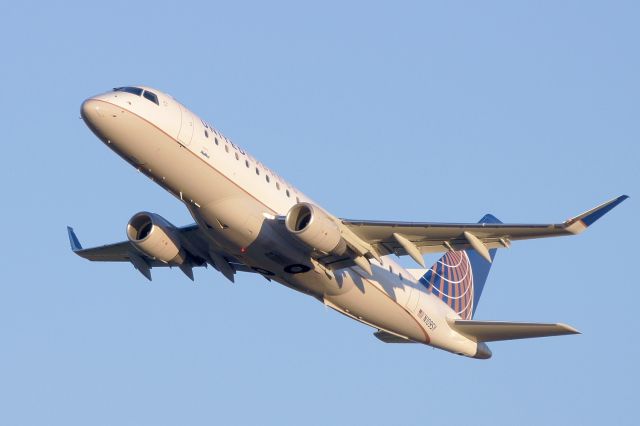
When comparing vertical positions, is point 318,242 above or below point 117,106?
below

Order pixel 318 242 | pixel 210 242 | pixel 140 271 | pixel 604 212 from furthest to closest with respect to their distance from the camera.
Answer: pixel 140 271 → pixel 210 242 → pixel 318 242 → pixel 604 212

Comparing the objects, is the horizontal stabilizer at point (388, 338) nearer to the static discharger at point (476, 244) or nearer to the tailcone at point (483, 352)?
the tailcone at point (483, 352)

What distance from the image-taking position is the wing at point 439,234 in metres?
38.2

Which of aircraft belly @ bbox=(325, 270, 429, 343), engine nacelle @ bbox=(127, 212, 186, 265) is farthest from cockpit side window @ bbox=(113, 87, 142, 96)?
aircraft belly @ bbox=(325, 270, 429, 343)

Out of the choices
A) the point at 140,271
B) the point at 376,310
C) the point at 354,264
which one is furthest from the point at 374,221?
the point at 140,271

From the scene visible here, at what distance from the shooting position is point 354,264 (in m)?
40.1

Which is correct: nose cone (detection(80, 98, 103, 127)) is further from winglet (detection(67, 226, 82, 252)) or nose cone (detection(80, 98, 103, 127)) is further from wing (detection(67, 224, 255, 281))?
winglet (detection(67, 226, 82, 252))

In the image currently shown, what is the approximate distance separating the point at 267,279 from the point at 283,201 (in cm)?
446

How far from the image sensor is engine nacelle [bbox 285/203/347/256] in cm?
3747

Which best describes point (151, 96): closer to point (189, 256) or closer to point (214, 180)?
point (214, 180)

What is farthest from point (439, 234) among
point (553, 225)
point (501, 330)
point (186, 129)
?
point (186, 129)

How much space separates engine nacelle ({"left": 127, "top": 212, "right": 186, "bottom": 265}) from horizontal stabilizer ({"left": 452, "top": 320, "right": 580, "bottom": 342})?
1190 cm

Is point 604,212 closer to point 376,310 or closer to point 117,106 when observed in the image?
point 376,310

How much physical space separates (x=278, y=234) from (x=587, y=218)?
9.90 metres
